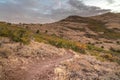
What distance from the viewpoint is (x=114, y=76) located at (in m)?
31.7

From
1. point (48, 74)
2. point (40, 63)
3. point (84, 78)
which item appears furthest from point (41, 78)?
point (84, 78)

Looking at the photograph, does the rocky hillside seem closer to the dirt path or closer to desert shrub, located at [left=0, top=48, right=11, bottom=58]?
desert shrub, located at [left=0, top=48, right=11, bottom=58]

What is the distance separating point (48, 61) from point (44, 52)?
2591mm

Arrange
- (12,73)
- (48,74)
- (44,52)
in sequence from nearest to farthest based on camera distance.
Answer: (12,73), (48,74), (44,52)

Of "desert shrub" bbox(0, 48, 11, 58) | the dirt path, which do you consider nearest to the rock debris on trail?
the dirt path

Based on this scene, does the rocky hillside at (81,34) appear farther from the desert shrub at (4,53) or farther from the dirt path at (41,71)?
the dirt path at (41,71)

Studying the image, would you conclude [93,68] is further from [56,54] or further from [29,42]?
[29,42]

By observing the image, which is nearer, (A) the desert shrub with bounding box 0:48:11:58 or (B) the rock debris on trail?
(B) the rock debris on trail

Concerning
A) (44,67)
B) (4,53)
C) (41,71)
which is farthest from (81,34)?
(41,71)

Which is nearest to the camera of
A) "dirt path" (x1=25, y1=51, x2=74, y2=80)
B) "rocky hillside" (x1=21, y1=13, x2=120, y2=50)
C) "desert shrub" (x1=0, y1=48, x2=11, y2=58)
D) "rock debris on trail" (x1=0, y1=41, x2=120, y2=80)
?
"dirt path" (x1=25, y1=51, x2=74, y2=80)

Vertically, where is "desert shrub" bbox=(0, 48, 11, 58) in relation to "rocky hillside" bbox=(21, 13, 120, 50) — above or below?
above

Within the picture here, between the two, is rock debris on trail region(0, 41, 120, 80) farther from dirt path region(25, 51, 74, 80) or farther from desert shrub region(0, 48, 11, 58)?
desert shrub region(0, 48, 11, 58)

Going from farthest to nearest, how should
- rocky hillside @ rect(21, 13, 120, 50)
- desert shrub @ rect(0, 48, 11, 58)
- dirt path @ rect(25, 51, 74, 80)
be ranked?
rocky hillside @ rect(21, 13, 120, 50) < desert shrub @ rect(0, 48, 11, 58) < dirt path @ rect(25, 51, 74, 80)

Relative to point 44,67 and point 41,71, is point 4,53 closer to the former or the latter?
point 44,67
